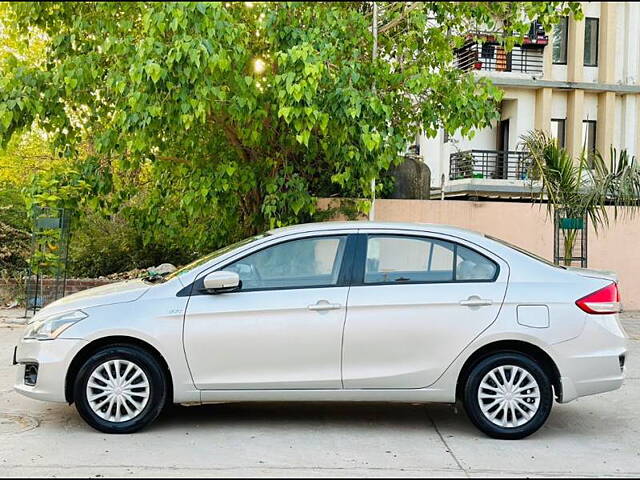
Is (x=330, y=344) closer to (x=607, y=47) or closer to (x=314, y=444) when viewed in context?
(x=314, y=444)

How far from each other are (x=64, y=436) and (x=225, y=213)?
678cm

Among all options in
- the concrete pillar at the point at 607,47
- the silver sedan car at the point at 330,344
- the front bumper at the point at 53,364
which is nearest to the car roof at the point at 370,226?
the silver sedan car at the point at 330,344

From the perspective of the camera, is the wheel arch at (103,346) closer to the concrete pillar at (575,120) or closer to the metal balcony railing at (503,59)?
the metal balcony railing at (503,59)

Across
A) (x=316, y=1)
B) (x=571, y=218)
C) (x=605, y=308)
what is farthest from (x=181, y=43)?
(x=571, y=218)

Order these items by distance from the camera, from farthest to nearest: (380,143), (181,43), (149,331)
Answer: (380,143) → (181,43) → (149,331)

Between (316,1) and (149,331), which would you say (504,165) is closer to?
(316,1)

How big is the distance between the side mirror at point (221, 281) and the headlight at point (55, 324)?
1.02 metres

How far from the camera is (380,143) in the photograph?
1057 centimetres

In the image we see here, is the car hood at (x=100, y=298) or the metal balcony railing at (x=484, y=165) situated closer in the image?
the car hood at (x=100, y=298)

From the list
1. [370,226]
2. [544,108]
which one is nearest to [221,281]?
[370,226]

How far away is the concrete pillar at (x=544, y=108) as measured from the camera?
77.9 ft

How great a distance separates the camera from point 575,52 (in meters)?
23.9

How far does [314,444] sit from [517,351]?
71.5 inches

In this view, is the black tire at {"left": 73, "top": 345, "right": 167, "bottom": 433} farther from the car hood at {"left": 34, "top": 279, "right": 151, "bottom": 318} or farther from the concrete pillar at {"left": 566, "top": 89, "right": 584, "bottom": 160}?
the concrete pillar at {"left": 566, "top": 89, "right": 584, "bottom": 160}
